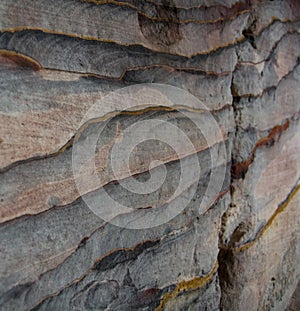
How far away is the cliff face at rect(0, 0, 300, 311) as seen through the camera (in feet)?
2.25

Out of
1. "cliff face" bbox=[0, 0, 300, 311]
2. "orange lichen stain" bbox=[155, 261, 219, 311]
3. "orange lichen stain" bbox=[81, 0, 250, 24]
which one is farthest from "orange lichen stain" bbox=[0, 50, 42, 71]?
"orange lichen stain" bbox=[155, 261, 219, 311]

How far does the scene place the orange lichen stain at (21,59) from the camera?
64cm

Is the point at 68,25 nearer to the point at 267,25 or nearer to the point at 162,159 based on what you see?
the point at 162,159

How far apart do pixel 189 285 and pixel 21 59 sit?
658mm

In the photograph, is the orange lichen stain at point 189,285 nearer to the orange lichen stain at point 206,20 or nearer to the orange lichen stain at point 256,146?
the orange lichen stain at point 256,146

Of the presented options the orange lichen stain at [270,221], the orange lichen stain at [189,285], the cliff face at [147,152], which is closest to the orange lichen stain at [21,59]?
the cliff face at [147,152]

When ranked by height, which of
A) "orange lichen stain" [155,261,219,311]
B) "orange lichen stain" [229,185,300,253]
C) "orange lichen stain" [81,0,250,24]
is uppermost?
"orange lichen stain" [81,0,250,24]

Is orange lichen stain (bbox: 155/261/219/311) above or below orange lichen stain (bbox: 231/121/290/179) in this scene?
below

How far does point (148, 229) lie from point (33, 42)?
17.8 inches

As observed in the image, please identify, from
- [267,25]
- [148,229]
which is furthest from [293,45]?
[148,229]

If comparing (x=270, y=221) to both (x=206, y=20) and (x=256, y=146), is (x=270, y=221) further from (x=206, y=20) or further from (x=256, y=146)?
(x=206, y=20)

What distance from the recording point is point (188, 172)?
3.26 feet

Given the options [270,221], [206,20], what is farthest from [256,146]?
[206,20]

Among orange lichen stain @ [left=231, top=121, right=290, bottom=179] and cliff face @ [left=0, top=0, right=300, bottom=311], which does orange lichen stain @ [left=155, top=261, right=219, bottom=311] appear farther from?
orange lichen stain @ [left=231, top=121, right=290, bottom=179]
